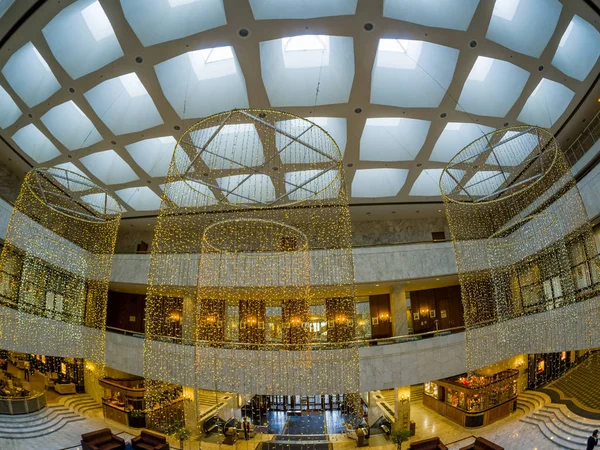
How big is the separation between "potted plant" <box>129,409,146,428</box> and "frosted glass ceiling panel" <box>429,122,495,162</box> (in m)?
17.3

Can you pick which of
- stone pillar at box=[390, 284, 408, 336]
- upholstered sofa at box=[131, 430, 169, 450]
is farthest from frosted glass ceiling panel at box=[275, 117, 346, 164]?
upholstered sofa at box=[131, 430, 169, 450]

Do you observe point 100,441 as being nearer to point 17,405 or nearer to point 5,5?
point 17,405

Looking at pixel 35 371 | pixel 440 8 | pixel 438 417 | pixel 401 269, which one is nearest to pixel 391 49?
pixel 440 8

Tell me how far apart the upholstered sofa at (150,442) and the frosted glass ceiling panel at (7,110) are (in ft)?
40.0

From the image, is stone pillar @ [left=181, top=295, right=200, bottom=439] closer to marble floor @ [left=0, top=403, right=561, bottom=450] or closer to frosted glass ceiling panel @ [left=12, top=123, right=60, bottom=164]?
marble floor @ [left=0, top=403, right=561, bottom=450]

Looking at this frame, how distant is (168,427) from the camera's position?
54.4 feet

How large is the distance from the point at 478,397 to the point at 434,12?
15138mm

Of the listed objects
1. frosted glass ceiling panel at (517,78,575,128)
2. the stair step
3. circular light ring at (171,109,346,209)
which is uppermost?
frosted glass ceiling panel at (517,78,575,128)

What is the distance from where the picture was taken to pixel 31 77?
11094 millimetres

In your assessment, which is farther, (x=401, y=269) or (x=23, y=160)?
(x=401, y=269)

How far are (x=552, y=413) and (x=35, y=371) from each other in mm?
27088

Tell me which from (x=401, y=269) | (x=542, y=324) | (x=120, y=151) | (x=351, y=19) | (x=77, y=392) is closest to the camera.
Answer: (x=351, y=19)

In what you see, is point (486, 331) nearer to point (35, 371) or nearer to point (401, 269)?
point (401, 269)

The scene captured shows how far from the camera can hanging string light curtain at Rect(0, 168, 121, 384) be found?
1308 cm
